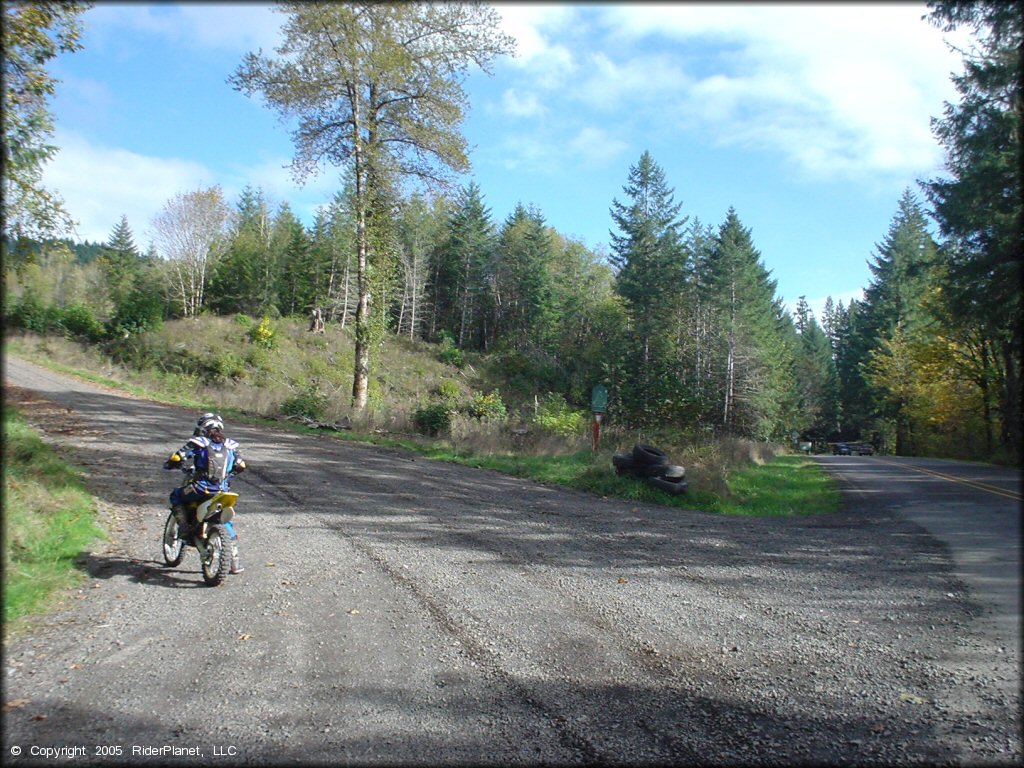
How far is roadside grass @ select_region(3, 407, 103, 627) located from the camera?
529 cm

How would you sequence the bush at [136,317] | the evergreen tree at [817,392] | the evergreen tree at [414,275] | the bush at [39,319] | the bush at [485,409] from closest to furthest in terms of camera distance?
the bush at [485,409], the bush at [136,317], the bush at [39,319], the evergreen tree at [414,275], the evergreen tree at [817,392]

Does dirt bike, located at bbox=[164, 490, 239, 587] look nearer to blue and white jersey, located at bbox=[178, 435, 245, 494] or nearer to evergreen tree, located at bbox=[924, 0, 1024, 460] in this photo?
blue and white jersey, located at bbox=[178, 435, 245, 494]

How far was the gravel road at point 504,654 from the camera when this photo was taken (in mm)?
3492

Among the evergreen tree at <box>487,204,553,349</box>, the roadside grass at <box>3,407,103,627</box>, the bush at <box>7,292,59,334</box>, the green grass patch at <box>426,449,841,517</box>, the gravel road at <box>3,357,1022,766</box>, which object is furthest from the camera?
the evergreen tree at <box>487,204,553,349</box>

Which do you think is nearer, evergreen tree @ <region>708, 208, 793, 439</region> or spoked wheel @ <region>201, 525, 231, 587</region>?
spoked wheel @ <region>201, 525, 231, 587</region>

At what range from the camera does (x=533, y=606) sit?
225 inches

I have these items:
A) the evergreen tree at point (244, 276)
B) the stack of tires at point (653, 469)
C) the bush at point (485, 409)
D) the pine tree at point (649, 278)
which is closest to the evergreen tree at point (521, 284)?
the pine tree at point (649, 278)

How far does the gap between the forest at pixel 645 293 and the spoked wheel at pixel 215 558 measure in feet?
12.4

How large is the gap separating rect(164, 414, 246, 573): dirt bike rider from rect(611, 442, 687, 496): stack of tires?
9157 mm

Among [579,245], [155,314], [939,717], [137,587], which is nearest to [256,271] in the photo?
[155,314]

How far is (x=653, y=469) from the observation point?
532 inches

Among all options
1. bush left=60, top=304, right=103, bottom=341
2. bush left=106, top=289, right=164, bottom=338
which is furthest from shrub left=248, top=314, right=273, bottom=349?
bush left=60, top=304, right=103, bottom=341

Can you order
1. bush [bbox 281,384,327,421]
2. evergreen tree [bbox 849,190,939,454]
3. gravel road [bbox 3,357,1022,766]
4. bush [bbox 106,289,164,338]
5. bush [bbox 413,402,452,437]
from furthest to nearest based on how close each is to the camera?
evergreen tree [bbox 849,190,939,454] → bush [bbox 106,289,164,338] → bush [bbox 281,384,327,421] → bush [bbox 413,402,452,437] → gravel road [bbox 3,357,1022,766]

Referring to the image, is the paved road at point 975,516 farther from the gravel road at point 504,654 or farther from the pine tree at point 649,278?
the pine tree at point 649,278
